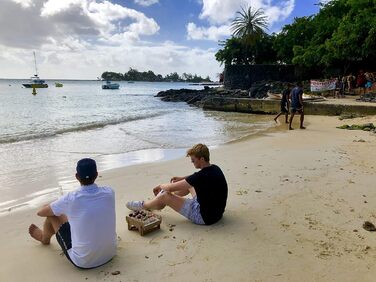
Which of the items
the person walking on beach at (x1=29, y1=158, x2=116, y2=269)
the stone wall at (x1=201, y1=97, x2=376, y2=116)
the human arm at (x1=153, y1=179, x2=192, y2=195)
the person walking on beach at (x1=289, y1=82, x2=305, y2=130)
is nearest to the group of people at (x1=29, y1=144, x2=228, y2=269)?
the person walking on beach at (x1=29, y1=158, x2=116, y2=269)

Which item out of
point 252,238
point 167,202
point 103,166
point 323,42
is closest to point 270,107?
point 323,42

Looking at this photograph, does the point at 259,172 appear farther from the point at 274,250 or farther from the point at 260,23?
the point at 260,23

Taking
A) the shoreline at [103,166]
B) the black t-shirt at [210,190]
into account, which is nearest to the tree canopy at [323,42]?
the shoreline at [103,166]

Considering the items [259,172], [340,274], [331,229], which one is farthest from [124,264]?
[259,172]

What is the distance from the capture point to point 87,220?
3732 mm

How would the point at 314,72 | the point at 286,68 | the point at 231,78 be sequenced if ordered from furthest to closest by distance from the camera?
the point at 231,78, the point at 286,68, the point at 314,72

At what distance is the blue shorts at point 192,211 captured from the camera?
4844 mm

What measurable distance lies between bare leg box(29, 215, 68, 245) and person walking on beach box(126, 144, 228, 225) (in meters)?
1.34

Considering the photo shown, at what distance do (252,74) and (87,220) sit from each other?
128ft

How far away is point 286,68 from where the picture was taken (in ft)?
126

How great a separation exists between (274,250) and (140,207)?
2.05m

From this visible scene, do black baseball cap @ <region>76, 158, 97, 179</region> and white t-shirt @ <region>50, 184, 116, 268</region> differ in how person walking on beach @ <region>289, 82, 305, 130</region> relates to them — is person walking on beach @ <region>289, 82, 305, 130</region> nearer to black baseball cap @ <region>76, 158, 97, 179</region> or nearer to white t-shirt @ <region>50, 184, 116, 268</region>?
white t-shirt @ <region>50, 184, 116, 268</region>

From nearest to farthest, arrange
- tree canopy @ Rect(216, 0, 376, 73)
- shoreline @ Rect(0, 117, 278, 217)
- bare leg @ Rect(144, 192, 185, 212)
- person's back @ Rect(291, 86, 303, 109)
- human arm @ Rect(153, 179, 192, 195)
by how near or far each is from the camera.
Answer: human arm @ Rect(153, 179, 192, 195)
bare leg @ Rect(144, 192, 185, 212)
shoreline @ Rect(0, 117, 278, 217)
person's back @ Rect(291, 86, 303, 109)
tree canopy @ Rect(216, 0, 376, 73)

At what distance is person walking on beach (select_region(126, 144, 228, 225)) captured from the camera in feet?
15.2
